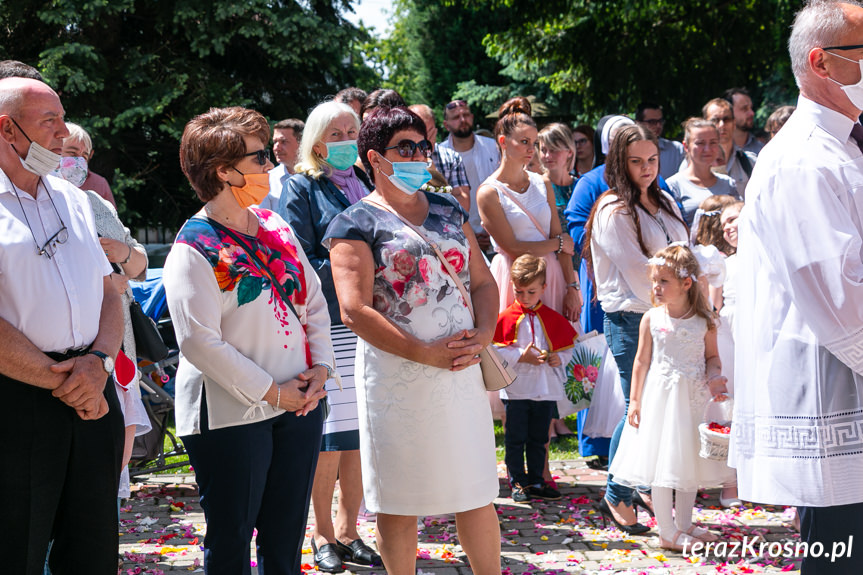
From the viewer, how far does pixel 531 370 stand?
21.4 ft

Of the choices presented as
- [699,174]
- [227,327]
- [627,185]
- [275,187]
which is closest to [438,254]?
[227,327]

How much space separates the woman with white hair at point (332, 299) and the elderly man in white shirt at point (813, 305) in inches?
91.6

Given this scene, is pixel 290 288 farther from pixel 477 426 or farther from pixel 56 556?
pixel 56 556

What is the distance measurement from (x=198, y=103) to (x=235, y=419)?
12.0 metres

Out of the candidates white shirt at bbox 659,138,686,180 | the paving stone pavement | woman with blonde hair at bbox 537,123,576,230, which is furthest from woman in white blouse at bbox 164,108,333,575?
white shirt at bbox 659,138,686,180

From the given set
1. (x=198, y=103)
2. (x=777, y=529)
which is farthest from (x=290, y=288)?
(x=198, y=103)

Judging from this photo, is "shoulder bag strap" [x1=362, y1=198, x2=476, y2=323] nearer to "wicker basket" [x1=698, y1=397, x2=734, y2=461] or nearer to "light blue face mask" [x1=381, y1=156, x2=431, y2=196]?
"light blue face mask" [x1=381, y1=156, x2=431, y2=196]

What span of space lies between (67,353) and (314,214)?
82.4 inches

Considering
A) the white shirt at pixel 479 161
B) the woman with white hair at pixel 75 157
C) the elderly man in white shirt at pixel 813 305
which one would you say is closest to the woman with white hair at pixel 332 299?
the woman with white hair at pixel 75 157

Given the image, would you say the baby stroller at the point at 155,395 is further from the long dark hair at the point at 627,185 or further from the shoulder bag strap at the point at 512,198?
the long dark hair at the point at 627,185

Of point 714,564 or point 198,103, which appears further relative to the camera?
point 198,103

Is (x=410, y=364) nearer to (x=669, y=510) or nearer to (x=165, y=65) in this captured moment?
(x=669, y=510)

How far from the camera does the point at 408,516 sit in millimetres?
4145

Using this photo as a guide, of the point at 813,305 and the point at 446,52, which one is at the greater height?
the point at 446,52
